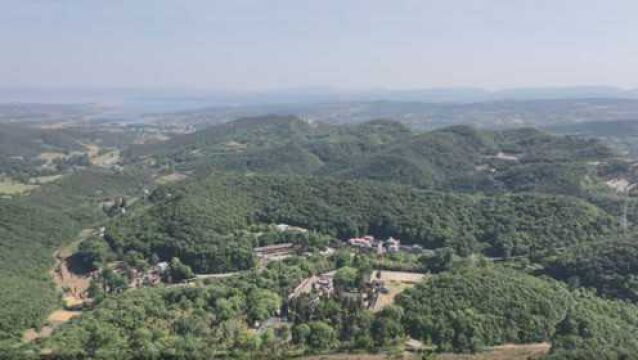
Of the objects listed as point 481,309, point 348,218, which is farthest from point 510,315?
point 348,218

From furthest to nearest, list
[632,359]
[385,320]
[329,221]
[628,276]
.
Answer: [329,221] < [628,276] < [385,320] < [632,359]

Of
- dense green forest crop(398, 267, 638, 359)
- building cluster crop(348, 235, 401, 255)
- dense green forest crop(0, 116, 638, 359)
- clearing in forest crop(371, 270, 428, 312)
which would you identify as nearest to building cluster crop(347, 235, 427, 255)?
building cluster crop(348, 235, 401, 255)

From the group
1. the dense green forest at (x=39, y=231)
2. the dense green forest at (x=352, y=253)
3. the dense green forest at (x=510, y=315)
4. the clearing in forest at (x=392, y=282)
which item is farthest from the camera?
the clearing in forest at (x=392, y=282)

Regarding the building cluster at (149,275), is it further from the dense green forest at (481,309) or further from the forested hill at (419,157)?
the forested hill at (419,157)

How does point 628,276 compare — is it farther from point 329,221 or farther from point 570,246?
point 329,221

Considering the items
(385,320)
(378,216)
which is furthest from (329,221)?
(385,320)

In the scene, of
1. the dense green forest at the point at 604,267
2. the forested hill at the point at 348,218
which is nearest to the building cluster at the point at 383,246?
the forested hill at the point at 348,218

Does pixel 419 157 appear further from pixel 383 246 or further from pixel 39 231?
pixel 39 231
